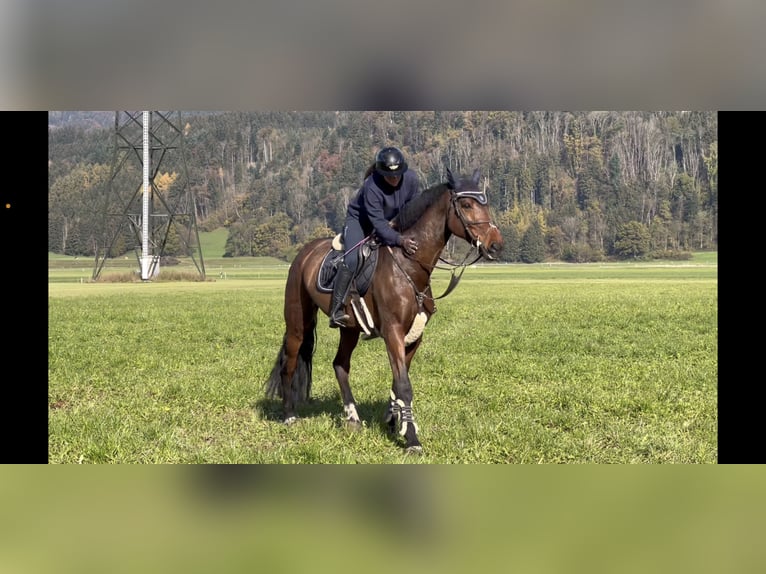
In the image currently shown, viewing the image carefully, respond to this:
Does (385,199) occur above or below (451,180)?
below

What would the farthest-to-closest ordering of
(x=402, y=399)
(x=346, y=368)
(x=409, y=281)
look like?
(x=346, y=368) < (x=409, y=281) < (x=402, y=399)

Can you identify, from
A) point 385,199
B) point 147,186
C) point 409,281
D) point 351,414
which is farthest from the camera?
point 147,186

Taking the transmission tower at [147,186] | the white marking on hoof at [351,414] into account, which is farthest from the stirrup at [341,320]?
the transmission tower at [147,186]

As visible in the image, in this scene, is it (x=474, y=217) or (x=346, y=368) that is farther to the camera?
(x=346, y=368)

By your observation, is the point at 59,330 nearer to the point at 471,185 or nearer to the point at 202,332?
the point at 202,332

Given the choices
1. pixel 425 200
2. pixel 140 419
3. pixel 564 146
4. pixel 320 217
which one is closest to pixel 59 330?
pixel 140 419

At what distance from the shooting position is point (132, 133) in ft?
211

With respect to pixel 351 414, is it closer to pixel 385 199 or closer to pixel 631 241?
pixel 385 199

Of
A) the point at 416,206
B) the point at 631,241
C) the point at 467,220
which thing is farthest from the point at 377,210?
the point at 631,241

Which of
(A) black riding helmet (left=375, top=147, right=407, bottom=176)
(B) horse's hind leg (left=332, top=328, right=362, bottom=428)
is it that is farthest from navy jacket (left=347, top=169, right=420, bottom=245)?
(B) horse's hind leg (left=332, top=328, right=362, bottom=428)

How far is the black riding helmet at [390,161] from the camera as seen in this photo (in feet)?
22.0

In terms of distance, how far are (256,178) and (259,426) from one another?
370 ft

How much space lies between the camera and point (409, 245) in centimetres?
688

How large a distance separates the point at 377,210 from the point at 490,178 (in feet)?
300
